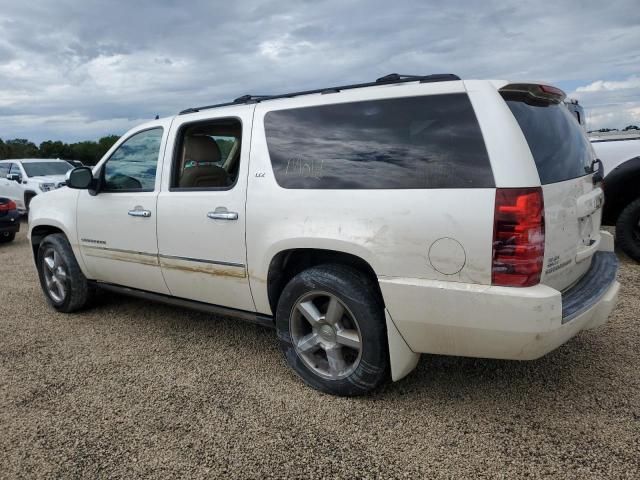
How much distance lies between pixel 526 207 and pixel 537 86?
2.72 ft

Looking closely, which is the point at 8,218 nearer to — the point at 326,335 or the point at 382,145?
the point at 326,335

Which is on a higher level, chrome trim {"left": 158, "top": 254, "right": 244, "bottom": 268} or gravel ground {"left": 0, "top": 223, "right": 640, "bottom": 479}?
chrome trim {"left": 158, "top": 254, "right": 244, "bottom": 268}

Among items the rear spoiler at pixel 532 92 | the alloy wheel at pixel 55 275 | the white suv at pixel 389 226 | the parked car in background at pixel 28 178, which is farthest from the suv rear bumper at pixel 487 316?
A: the parked car in background at pixel 28 178

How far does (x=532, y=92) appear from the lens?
2811 mm

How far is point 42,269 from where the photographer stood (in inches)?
208

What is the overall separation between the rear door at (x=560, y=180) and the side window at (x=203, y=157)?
203cm

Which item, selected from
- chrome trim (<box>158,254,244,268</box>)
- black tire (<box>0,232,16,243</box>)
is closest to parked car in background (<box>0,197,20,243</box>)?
black tire (<box>0,232,16,243</box>)

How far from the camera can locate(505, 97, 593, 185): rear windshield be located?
2633mm

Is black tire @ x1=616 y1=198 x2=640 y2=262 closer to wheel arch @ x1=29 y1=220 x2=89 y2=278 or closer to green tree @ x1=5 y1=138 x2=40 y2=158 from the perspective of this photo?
wheel arch @ x1=29 y1=220 x2=89 y2=278

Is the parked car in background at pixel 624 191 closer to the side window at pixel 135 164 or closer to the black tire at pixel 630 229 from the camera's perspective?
the black tire at pixel 630 229

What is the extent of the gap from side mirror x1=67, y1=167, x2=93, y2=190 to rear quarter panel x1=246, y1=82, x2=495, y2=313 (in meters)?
1.79

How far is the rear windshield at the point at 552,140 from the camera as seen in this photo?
263cm

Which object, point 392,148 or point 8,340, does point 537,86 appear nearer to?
point 392,148

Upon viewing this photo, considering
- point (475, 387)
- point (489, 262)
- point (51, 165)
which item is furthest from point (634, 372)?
point (51, 165)
